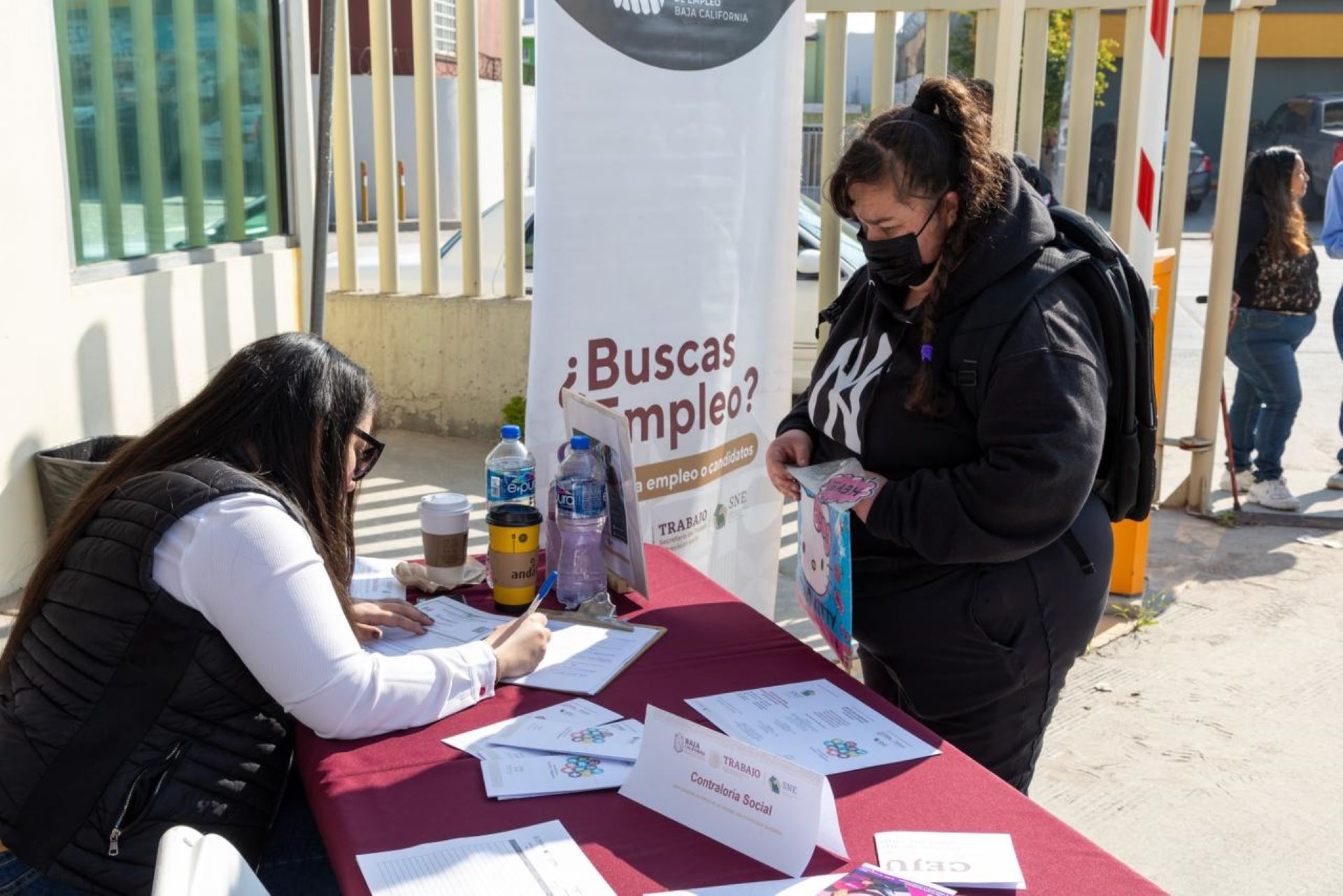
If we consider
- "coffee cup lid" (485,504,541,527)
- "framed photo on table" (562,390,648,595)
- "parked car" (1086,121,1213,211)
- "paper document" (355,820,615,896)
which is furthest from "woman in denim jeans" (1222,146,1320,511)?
"parked car" (1086,121,1213,211)

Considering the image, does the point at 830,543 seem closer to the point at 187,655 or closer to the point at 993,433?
the point at 993,433

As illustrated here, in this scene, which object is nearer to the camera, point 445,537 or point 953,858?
point 953,858

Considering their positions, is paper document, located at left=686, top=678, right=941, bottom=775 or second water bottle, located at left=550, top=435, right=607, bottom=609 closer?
paper document, located at left=686, top=678, right=941, bottom=775

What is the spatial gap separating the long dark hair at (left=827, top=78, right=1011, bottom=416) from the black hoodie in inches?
1.0

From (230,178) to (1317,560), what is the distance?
5.02m

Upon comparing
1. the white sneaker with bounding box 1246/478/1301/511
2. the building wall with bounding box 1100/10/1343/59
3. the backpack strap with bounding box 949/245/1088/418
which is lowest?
the white sneaker with bounding box 1246/478/1301/511

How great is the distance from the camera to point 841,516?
85.1 inches

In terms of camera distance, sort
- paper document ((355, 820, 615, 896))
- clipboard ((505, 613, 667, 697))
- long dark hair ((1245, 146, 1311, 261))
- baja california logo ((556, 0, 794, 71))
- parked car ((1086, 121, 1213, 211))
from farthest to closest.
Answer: parked car ((1086, 121, 1213, 211)) → long dark hair ((1245, 146, 1311, 261)) → baja california logo ((556, 0, 794, 71)) → clipboard ((505, 613, 667, 697)) → paper document ((355, 820, 615, 896))

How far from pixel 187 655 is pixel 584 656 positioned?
69 centimetres

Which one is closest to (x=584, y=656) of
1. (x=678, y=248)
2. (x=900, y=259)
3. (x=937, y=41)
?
(x=900, y=259)

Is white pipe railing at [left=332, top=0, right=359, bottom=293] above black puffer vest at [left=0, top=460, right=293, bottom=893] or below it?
above

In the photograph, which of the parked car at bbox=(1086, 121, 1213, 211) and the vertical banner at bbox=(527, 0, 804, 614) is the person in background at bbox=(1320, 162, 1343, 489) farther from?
the parked car at bbox=(1086, 121, 1213, 211)

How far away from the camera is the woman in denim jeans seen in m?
5.68

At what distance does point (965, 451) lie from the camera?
7.28 ft
